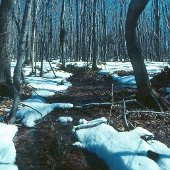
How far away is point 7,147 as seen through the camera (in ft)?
19.8

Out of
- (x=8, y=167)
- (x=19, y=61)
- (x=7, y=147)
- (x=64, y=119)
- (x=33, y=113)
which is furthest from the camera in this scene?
(x=33, y=113)

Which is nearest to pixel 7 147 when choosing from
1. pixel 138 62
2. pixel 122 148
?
pixel 122 148

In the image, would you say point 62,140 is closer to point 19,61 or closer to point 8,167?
point 8,167

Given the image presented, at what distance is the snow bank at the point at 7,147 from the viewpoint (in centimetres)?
535

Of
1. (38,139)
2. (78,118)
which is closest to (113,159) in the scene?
(38,139)

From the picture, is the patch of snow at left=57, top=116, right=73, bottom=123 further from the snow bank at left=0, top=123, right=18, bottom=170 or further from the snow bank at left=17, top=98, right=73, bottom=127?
the snow bank at left=0, top=123, right=18, bottom=170

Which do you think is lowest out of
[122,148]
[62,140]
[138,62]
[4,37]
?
[62,140]

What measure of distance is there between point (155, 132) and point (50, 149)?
240 cm

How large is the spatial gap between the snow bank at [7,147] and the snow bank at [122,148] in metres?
1.26

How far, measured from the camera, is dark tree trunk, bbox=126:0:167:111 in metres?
8.76

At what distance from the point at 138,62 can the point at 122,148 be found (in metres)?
4.13

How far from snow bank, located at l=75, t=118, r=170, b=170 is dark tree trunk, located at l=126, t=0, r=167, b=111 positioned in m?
2.58

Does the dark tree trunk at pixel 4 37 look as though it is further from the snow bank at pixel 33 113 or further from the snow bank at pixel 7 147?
the snow bank at pixel 7 147

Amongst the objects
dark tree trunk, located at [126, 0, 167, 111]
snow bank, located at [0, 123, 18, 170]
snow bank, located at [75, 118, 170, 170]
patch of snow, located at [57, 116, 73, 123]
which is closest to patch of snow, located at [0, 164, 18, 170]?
snow bank, located at [0, 123, 18, 170]
